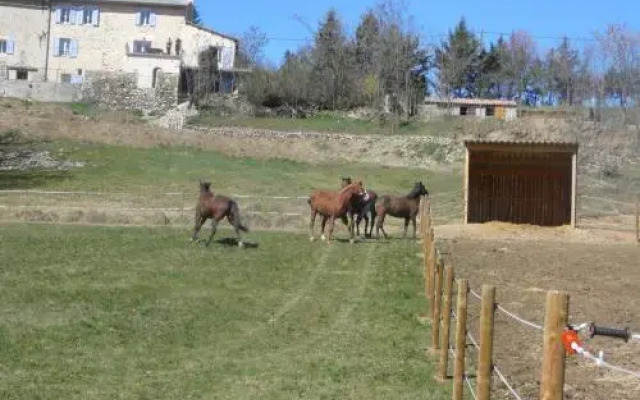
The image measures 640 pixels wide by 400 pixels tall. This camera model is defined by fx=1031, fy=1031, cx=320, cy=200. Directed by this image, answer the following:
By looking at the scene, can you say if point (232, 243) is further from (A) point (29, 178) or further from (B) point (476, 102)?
(B) point (476, 102)

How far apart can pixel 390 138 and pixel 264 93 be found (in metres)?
13.2

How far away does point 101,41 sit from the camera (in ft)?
236

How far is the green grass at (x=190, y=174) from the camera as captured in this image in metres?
40.8

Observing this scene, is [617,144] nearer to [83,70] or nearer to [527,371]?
[83,70]

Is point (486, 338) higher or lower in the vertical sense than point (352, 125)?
lower

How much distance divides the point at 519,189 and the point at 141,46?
45.4 meters

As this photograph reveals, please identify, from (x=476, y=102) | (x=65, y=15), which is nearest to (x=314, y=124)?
(x=476, y=102)

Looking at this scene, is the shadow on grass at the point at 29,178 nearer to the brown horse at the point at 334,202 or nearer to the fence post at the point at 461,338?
the brown horse at the point at 334,202

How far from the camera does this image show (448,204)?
36312 millimetres

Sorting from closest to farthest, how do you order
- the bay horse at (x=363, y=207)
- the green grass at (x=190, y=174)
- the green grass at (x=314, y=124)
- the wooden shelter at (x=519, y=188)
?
the bay horse at (x=363, y=207) < the wooden shelter at (x=519, y=188) < the green grass at (x=190, y=174) < the green grass at (x=314, y=124)

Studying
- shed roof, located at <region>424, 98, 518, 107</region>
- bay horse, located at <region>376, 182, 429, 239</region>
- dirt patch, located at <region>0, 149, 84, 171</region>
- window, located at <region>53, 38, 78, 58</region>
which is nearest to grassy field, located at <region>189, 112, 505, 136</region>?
shed roof, located at <region>424, 98, 518, 107</region>

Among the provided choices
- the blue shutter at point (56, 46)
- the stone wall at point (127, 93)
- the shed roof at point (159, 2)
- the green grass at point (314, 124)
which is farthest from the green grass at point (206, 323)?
the blue shutter at point (56, 46)

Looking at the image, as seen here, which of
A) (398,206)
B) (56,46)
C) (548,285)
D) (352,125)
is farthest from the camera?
(56,46)

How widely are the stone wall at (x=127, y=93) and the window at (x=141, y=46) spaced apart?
380cm
